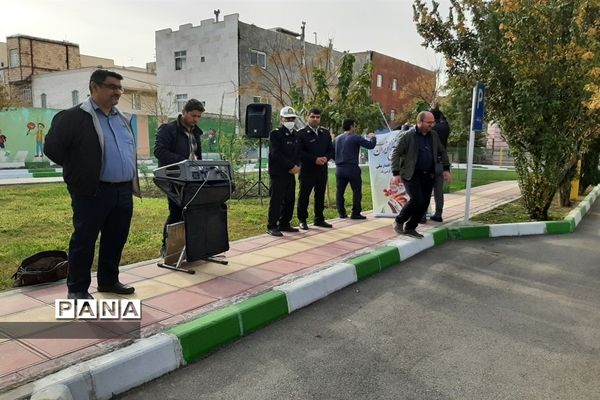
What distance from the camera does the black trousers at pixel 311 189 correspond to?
7.55 meters

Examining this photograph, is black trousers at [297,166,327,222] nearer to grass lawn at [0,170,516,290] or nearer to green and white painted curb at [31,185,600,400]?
grass lawn at [0,170,516,290]

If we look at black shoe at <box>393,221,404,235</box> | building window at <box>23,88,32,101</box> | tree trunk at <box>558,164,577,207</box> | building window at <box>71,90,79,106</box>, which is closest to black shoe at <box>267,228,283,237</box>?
black shoe at <box>393,221,404,235</box>

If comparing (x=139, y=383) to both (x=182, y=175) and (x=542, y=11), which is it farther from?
(x=542, y=11)

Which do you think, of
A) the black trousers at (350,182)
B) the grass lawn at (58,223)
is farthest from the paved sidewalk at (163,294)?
the black trousers at (350,182)

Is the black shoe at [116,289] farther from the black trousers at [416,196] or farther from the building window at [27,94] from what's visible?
the building window at [27,94]

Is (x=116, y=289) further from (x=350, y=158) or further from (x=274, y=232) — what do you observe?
(x=350, y=158)

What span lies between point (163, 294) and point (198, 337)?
958 millimetres

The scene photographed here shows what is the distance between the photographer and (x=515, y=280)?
5500 millimetres

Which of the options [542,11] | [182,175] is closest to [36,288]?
[182,175]

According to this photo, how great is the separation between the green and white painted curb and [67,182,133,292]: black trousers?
912mm

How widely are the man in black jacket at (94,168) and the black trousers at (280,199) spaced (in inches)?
116

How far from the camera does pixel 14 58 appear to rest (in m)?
38.6

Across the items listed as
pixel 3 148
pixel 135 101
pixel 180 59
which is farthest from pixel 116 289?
pixel 135 101

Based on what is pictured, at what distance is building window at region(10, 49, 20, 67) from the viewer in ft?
125
